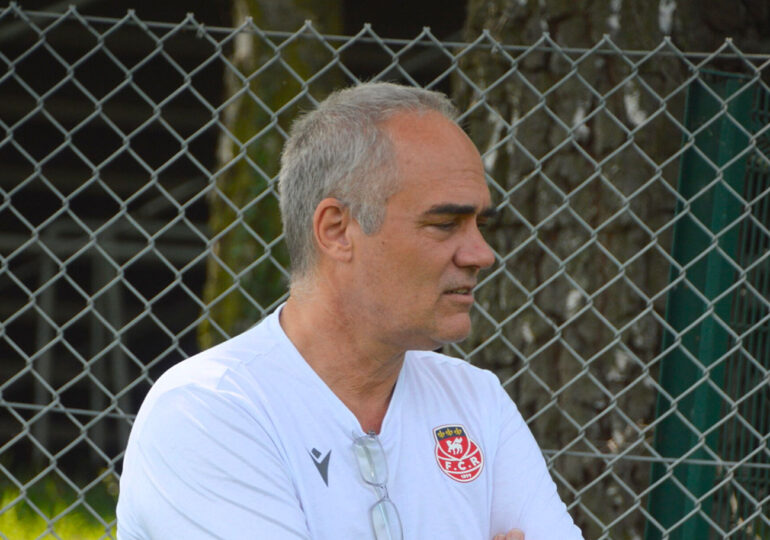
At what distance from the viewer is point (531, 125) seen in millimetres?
3545

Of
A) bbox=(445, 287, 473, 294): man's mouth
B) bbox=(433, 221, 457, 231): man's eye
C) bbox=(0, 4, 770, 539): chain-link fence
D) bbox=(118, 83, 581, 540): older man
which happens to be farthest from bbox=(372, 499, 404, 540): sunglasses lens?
bbox=(0, 4, 770, 539): chain-link fence

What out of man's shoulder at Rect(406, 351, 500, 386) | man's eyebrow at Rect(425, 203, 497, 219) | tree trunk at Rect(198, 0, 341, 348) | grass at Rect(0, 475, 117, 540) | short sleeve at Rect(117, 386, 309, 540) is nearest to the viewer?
short sleeve at Rect(117, 386, 309, 540)

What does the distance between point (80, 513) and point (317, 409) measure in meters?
2.50

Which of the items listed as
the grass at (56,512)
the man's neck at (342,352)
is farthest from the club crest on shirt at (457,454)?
the grass at (56,512)

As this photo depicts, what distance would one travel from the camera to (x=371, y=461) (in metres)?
2.14

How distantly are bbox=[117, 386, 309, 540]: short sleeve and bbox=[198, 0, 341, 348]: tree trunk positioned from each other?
66.6 inches

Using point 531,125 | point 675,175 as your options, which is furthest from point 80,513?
point 675,175

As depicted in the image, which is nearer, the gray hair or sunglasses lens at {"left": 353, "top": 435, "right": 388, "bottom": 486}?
sunglasses lens at {"left": 353, "top": 435, "right": 388, "bottom": 486}

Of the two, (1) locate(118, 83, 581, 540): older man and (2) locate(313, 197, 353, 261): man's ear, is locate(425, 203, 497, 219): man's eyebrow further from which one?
(2) locate(313, 197, 353, 261): man's ear

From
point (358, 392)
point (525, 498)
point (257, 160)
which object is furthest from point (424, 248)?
point (257, 160)

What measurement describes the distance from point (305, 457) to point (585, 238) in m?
1.65

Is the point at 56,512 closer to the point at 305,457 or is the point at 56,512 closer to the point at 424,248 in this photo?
the point at 305,457

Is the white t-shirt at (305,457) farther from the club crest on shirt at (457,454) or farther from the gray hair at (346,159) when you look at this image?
the gray hair at (346,159)

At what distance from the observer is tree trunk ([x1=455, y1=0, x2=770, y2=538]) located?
3457 mm
